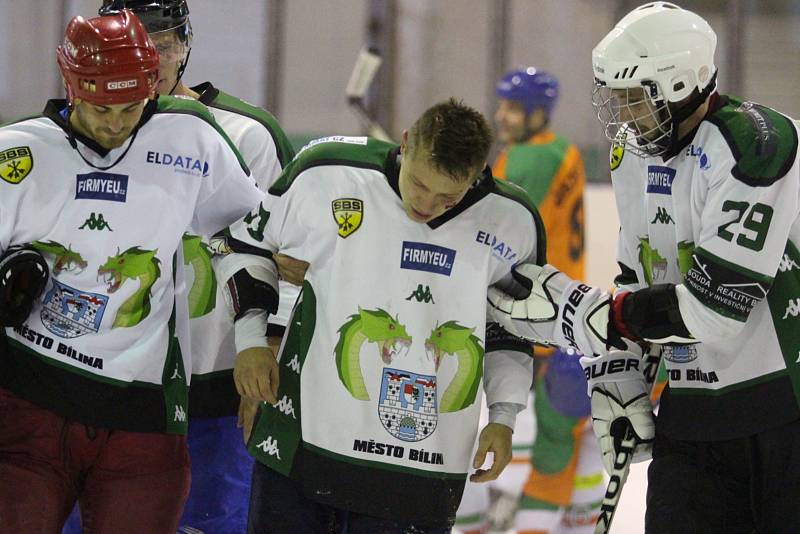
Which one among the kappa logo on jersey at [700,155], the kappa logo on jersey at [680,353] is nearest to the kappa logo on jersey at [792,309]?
the kappa logo on jersey at [680,353]

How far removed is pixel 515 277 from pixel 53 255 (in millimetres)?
848

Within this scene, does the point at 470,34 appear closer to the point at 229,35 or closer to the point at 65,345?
the point at 229,35

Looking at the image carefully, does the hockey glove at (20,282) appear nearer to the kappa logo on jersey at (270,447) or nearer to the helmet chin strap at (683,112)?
the kappa logo on jersey at (270,447)

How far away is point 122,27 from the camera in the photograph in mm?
2336

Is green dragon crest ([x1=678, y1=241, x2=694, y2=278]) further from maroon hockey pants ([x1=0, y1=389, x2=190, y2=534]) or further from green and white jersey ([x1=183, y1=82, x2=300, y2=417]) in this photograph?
maroon hockey pants ([x1=0, y1=389, x2=190, y2=534])

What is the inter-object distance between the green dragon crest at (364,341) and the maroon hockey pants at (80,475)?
1.31 ft

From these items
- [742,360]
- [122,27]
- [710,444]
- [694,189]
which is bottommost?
[710,444]

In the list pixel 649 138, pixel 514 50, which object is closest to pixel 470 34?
pixel 514 50

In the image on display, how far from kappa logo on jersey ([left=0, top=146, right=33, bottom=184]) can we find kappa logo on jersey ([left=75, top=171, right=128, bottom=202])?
0.09m

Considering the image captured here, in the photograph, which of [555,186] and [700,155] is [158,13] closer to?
[700,155]

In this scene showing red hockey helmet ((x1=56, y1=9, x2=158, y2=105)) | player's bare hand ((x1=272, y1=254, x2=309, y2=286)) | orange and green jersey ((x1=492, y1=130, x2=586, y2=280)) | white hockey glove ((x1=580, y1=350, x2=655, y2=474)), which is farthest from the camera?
orange and green jersey ((x1=492, y1=130, x2=586, y2=280))

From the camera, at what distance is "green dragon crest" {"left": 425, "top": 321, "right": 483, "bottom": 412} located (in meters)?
2.29

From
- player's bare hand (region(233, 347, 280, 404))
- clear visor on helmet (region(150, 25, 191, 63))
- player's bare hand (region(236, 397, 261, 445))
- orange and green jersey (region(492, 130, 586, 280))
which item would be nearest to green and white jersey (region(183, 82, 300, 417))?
clear visor on helmet (region(150, 25, 191, 63))

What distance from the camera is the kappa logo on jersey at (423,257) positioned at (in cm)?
229
